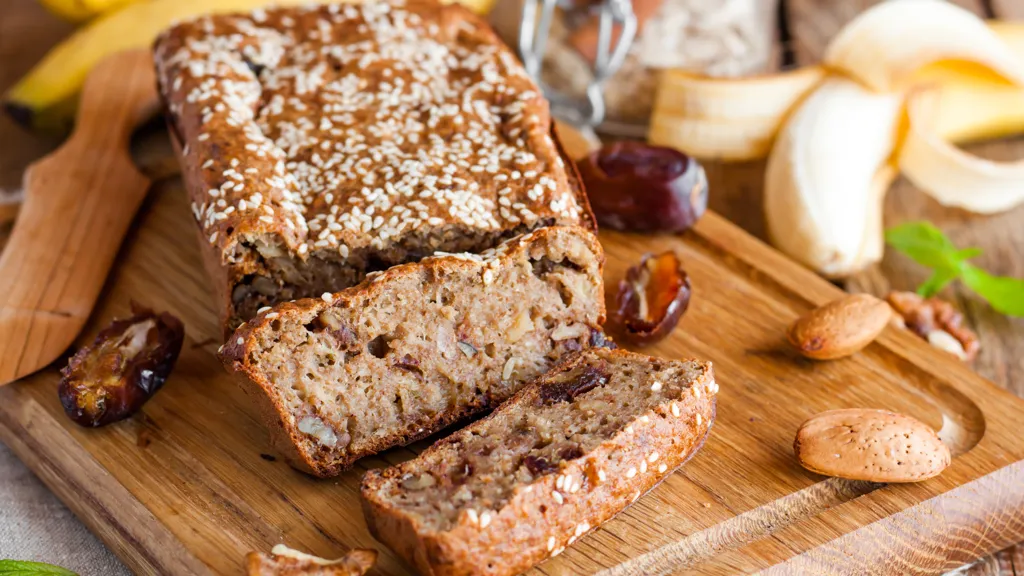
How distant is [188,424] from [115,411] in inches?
8.6

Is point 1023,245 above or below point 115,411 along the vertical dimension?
below

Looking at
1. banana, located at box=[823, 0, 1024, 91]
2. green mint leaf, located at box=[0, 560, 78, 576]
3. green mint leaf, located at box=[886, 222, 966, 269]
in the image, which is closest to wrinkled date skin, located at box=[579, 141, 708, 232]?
green mint leaf, located at box=[886, 222, 966, 269]

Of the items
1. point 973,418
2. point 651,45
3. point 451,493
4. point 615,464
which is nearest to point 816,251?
point 973,418

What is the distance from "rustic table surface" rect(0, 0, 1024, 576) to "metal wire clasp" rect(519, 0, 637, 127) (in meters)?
0.64

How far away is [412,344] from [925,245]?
2192 millimetres

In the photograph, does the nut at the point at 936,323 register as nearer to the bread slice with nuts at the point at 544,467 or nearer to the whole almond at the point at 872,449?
the whole almond at the point at 872,449

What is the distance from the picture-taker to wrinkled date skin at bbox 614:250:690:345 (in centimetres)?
354

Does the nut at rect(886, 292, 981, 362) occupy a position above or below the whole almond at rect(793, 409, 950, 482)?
below

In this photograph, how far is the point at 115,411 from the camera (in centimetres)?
322

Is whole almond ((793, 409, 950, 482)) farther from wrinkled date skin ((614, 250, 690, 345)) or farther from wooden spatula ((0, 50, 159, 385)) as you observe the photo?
wooden spatula ((0, 50, 159, 385))

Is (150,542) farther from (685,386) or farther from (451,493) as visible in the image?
(685,386)

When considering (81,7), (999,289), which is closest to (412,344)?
(999,289)

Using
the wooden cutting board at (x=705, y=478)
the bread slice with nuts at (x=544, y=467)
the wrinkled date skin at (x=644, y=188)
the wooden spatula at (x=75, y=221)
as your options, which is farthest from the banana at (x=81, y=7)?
the bread slice with nuts at (x=544, y=467)

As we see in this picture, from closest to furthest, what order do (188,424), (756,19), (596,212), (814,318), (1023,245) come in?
(188,424)
(814,318)
(596,212)
(1023,245)
(756,19)
